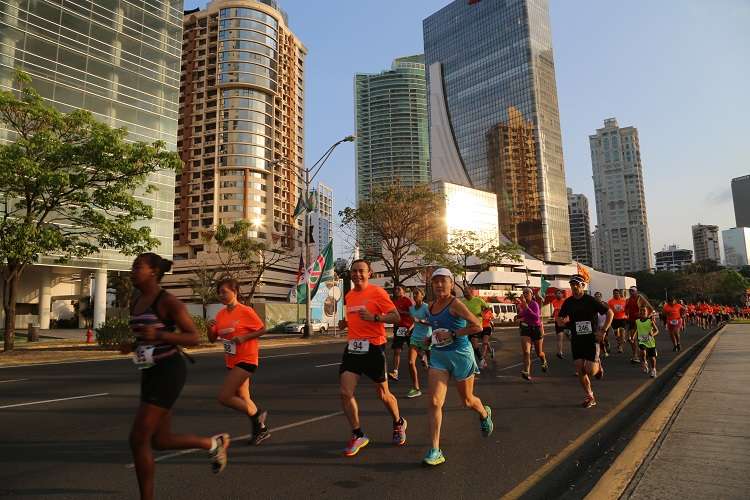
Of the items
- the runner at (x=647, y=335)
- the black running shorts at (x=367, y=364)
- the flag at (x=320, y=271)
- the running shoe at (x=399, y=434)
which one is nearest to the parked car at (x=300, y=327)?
the flag at (x=320, y=271)

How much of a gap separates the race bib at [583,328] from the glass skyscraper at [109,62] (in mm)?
32424

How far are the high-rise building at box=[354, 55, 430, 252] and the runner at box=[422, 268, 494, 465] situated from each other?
183274 millimetres

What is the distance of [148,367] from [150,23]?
164ft

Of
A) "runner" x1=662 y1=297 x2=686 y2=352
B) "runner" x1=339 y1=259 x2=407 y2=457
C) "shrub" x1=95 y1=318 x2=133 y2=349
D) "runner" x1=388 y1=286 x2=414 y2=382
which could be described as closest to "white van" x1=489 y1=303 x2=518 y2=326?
"runner" x1=662 y1=297 x2=686 y2=352

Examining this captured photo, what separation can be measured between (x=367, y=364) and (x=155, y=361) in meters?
2.19

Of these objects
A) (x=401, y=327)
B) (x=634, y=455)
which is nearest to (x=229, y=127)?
(x=401, y=327)

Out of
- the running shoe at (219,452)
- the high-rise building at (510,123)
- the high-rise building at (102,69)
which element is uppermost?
the high-rise building at (510,123)

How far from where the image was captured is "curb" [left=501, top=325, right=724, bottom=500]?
12.2ft

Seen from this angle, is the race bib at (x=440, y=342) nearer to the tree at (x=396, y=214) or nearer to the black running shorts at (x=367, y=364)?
the black running shorts at (x=367, y=364)

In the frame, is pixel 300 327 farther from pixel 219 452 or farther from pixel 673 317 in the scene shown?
pixel 219 452

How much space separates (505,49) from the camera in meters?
130

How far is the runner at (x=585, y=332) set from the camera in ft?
22.9

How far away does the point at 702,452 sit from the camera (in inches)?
172

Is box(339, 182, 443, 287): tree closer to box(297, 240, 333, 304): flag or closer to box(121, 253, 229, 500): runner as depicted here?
box(297, 240, 333, 304): flag
